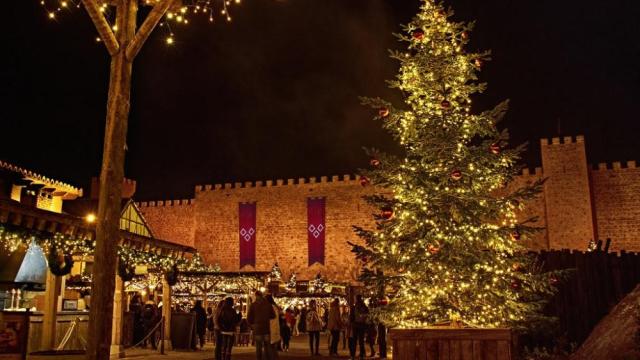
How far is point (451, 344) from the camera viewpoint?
541 centimetres

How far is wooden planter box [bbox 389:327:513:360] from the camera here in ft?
17.4

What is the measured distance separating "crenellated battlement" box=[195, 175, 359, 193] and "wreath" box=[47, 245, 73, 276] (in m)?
19.7

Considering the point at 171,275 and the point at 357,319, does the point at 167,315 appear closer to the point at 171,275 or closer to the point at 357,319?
the point at 171,275

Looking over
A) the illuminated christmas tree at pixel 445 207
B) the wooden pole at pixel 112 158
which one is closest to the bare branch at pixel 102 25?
the wooden pole at pixel 112 158

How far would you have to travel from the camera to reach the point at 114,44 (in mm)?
4160

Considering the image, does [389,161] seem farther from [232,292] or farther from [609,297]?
[232,292]

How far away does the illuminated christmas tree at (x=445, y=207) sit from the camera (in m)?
7.29

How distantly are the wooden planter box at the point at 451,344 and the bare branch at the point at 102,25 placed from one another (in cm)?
355

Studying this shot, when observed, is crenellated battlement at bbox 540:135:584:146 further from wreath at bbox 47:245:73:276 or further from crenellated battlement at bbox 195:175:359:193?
wreath at bbox 47:245:73:276

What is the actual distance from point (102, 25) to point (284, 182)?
24.5 m

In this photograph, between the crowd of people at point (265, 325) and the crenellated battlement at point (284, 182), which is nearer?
the crowd of people at point (265, 325)

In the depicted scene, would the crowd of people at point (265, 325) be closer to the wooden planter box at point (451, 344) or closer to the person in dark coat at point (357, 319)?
the person in dark coat at point (357, 319)

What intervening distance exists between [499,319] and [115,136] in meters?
5.17

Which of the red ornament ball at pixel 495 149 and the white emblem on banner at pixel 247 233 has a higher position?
the white emblem on banner at pixel 247 233
